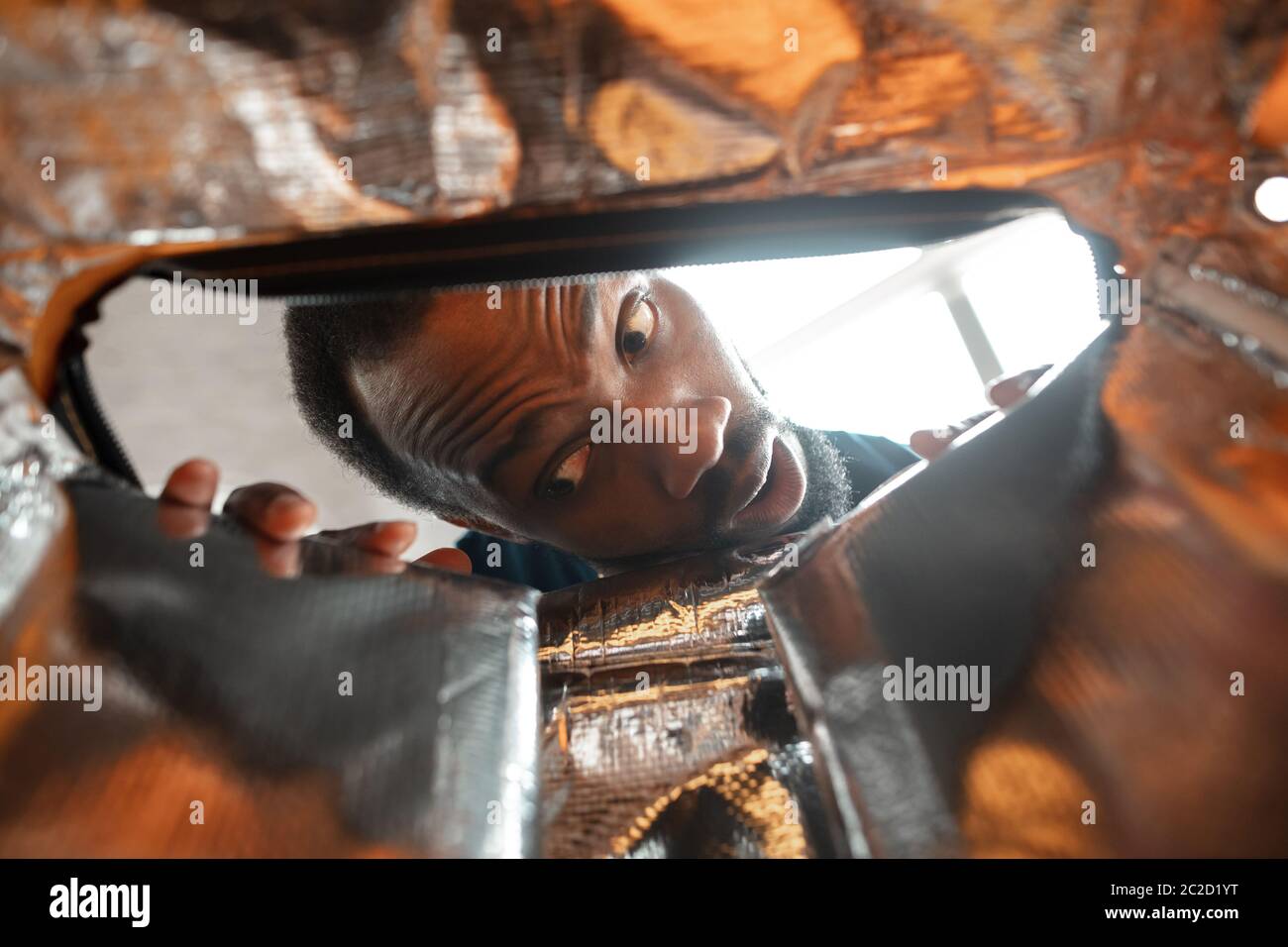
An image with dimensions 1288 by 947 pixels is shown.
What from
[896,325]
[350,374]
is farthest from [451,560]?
[896,325]

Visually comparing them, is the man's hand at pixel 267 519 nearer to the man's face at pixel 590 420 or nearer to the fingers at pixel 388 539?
the fingers at pixel 388 539

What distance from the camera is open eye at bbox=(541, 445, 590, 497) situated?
3.46 feet

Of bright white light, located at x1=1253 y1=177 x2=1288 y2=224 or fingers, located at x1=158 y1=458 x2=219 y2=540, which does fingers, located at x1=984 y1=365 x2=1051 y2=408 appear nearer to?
bright white light, located at x1=1253 y1=177 x2=1288 y2=224

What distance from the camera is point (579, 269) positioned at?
0.53 meters

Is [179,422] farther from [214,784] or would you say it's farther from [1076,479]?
[1076,479]

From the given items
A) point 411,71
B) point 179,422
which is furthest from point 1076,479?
point 179,422

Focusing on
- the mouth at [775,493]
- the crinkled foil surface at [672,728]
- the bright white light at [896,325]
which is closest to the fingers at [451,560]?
the crinkled foil surface at [672,728]

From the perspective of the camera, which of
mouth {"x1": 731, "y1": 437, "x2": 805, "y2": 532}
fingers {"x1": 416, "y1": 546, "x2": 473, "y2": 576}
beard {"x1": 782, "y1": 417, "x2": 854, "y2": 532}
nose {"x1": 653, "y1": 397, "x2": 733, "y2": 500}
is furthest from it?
beard {"x1": 782, "y1": 417, "x2": 854, "y2": 532}

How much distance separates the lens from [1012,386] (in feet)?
2.56

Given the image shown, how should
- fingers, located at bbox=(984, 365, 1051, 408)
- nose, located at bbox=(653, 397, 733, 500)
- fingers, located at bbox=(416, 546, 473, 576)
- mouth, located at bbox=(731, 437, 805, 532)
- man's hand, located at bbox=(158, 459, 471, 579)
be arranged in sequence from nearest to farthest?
man's hand, located at bbox=(158, 459, 471, 579) → fingers, located at bbox=(984, 365, 1051, 408) → fingers, located at bbox=(416, 546, 473, 576) → nose, located at bbox=(653, 397, 733, 500) → mouth, located at bbox=(731, 437, 805, 532)

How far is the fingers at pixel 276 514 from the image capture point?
573 mm

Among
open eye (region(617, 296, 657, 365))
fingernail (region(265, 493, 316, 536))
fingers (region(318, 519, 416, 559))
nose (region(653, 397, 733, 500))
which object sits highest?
open eye (region(617, 296, 657, 365))

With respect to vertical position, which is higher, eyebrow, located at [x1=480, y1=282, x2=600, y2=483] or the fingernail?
eyebrow, located at [x1=480, y1=282, x2=600, y2=483]

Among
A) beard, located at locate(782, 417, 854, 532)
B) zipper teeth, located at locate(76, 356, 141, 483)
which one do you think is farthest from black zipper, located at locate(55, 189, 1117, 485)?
beard, located at locate(782, 417, 854, 532)
